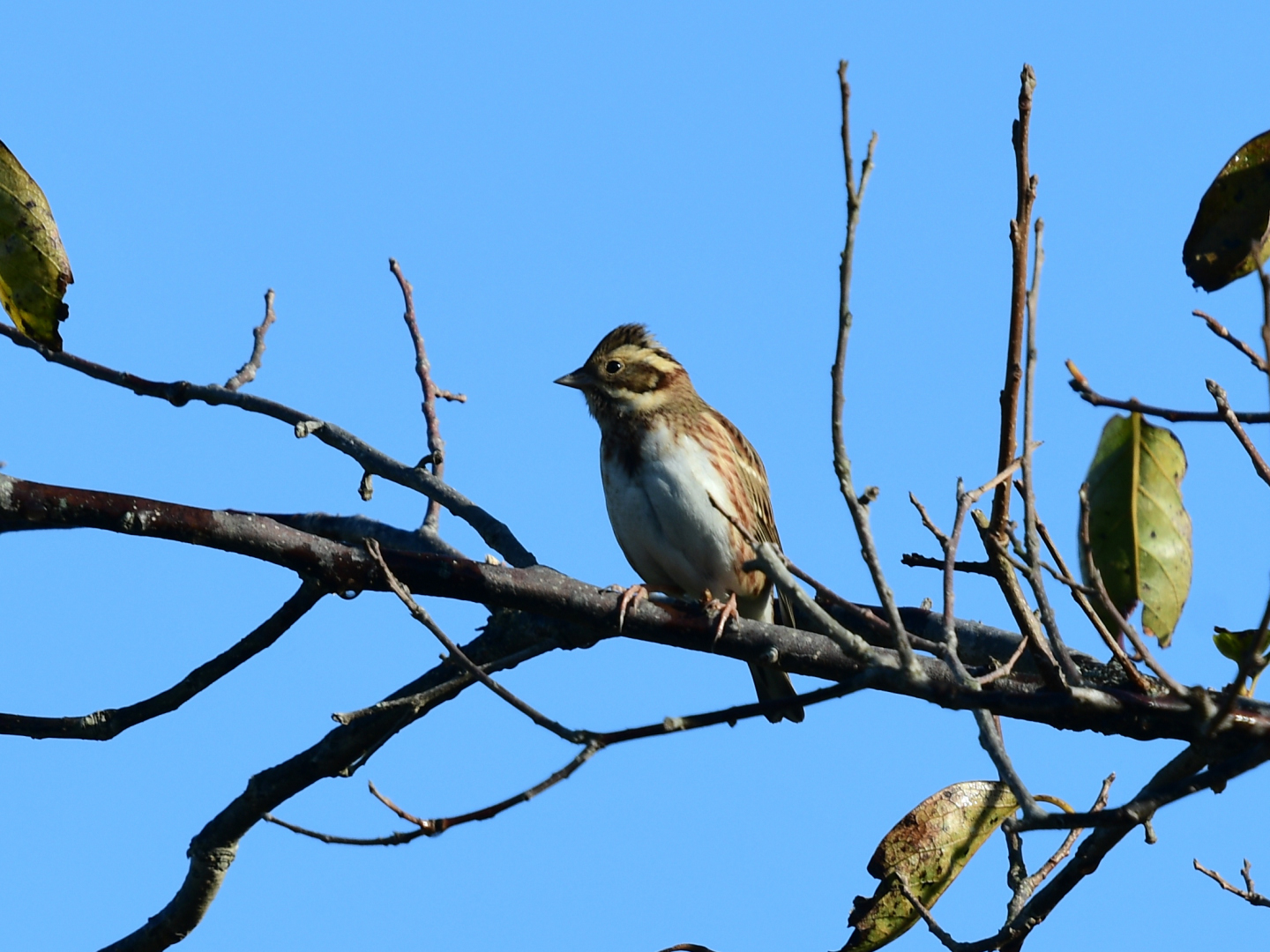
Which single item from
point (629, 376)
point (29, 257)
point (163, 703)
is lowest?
point (163, 703)

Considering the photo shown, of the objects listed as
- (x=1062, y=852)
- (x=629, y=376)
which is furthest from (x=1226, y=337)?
(x=629, y=376)

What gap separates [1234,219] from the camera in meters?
4.04

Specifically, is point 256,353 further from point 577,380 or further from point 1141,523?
point 1141,523

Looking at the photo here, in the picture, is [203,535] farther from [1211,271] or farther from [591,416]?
[591,416]

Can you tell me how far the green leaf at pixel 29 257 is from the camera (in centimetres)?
405

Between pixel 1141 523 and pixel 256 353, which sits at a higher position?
pixel 256 353

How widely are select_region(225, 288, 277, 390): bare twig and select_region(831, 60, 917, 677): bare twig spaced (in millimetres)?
3703

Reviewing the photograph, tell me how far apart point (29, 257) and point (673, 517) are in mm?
3749

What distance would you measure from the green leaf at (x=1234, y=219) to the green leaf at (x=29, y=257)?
3.10 m

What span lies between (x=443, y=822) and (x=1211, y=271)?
8.24ft

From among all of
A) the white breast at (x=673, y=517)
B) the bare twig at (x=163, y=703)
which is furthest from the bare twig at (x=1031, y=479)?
the white breast at (x=673, y=517)

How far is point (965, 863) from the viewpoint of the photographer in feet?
16.9

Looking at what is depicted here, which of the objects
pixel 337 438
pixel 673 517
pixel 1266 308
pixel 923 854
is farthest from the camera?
pixel 673 517

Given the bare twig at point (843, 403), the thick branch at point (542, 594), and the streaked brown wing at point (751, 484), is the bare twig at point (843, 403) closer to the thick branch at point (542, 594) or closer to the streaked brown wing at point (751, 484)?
the thick branch at point (542, 594)
